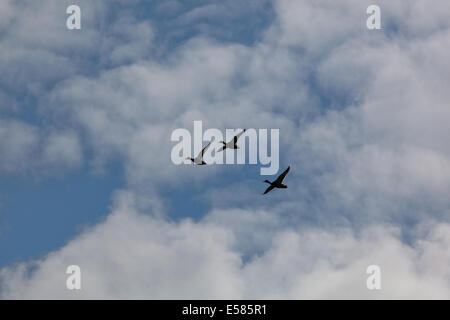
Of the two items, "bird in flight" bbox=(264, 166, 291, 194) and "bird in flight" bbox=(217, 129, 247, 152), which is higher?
"bird in flight" bbox=(217, 129, 247, 152)

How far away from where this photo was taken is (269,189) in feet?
566

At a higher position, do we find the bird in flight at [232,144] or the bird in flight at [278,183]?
the bird in flight at [232,144]
